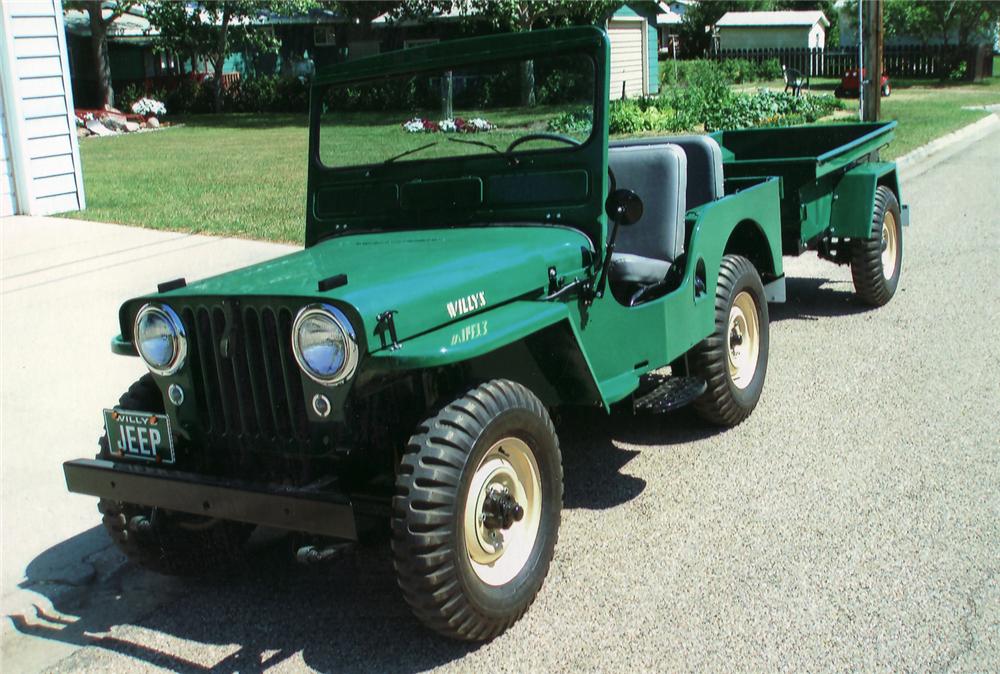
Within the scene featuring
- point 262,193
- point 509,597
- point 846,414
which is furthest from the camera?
point 262,193

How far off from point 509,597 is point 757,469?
71.3 inches

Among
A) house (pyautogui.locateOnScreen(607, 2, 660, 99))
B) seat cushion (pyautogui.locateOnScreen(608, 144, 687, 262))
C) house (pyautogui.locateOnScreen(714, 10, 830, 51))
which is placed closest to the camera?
seat cushion (pyautogui.locateOnScreen(608, 144, 687, 262))

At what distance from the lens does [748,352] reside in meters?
5.64

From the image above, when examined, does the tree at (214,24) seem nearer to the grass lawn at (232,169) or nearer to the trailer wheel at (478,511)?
the grass lawn at (232,169)

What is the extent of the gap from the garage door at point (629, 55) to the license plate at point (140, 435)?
29.0 metres

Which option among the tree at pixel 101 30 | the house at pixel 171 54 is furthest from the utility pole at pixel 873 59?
the house at pixel 171 54

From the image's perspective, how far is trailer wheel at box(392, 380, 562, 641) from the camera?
126 inches

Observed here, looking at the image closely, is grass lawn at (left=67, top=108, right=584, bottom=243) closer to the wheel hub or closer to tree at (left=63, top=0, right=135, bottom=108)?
the wheel hub

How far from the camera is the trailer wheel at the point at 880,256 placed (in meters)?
7.46

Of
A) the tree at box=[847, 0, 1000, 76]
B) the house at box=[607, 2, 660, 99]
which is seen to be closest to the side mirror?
the house at box=[607, 2, 660, 99]

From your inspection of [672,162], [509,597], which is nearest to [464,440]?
[509,597]

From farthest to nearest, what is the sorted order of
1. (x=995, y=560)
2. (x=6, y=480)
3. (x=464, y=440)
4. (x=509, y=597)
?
(x=6, y=480) → (x=995, y=560) → (x=509, y=597) → (x=464, y=440)

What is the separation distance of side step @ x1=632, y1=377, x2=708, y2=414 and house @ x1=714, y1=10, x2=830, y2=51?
41.4 m

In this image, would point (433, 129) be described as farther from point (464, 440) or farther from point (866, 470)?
point (866, 470)
